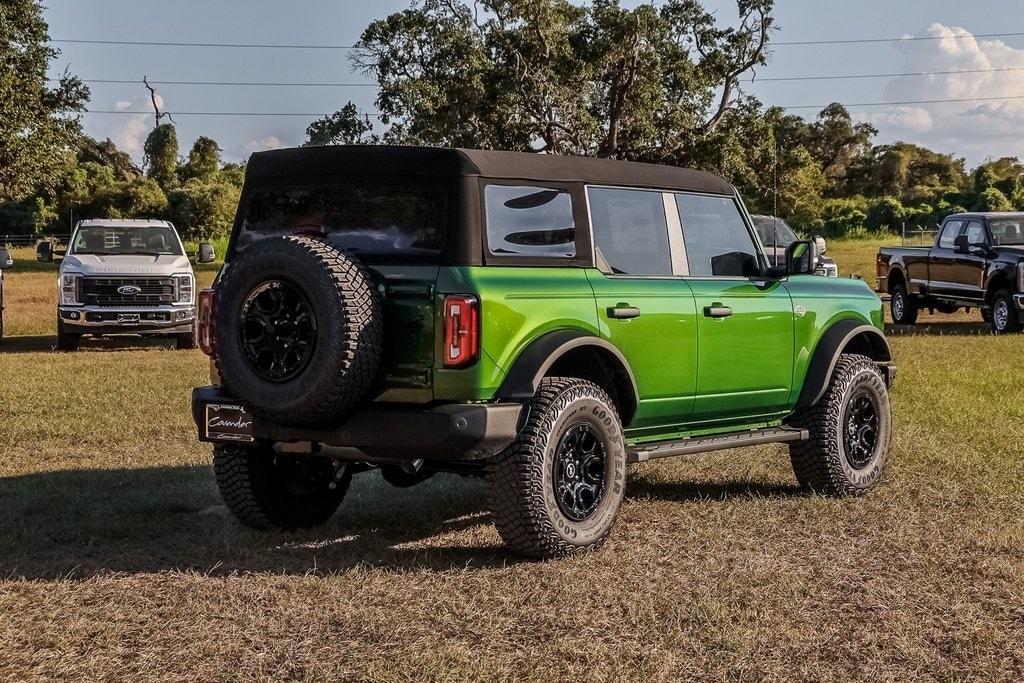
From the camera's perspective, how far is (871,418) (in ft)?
28.1

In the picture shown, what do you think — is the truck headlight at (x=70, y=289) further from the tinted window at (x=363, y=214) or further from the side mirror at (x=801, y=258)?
the side mirror at (x=801, y=258)

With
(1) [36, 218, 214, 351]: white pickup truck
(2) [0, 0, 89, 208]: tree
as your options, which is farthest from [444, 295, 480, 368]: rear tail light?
(2) [0, 0, 89, 208]: tree

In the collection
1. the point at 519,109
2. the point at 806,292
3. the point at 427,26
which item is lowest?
the point at 806,292

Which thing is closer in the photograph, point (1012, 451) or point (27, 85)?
point (1012, 451)

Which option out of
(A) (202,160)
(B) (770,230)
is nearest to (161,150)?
(A) (202,160)

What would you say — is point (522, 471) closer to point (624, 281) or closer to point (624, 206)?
point (624, 281)

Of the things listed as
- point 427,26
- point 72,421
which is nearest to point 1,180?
point 427,26

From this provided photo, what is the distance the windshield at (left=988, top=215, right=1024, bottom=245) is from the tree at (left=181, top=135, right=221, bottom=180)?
185 feet

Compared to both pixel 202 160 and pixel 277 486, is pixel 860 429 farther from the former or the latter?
pixel 202 160

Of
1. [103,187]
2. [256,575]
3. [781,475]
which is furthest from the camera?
[103,187]

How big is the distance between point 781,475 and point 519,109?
34.1 metres

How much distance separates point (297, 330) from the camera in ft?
20.3

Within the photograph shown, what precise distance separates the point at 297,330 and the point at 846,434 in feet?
12.2

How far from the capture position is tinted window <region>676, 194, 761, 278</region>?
7652mm
